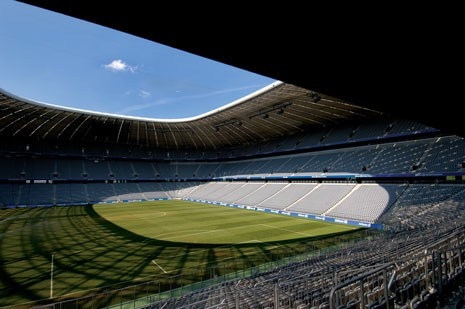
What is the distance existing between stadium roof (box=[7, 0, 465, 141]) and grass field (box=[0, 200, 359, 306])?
1010cm

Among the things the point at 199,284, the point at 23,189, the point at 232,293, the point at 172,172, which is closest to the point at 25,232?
the point at 199,284

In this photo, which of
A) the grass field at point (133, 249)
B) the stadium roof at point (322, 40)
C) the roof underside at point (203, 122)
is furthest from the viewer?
the roof underside at point (203, 122)

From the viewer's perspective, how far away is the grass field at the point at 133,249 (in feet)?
43.6

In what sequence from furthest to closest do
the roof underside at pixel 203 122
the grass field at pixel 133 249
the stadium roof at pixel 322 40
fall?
the roof underside at pixel 203 122
the grass field at pixel 133 249
the stadium roof at pixel 322 40

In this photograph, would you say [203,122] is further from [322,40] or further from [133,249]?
[322,40]

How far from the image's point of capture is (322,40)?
4.29m

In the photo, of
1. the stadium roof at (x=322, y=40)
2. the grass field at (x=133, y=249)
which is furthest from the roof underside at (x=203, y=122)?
the stadium roof at (x=322, y=40)

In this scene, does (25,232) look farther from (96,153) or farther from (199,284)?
(96,153)

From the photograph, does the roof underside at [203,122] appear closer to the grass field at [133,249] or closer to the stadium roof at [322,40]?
the grass field at [133,249]

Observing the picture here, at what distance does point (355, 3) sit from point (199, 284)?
12.5m

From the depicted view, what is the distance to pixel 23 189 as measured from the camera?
149 feet

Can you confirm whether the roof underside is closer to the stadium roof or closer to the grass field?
the grass field

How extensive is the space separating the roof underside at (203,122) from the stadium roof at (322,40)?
19.8 meters

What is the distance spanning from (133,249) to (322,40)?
18.4 metres
